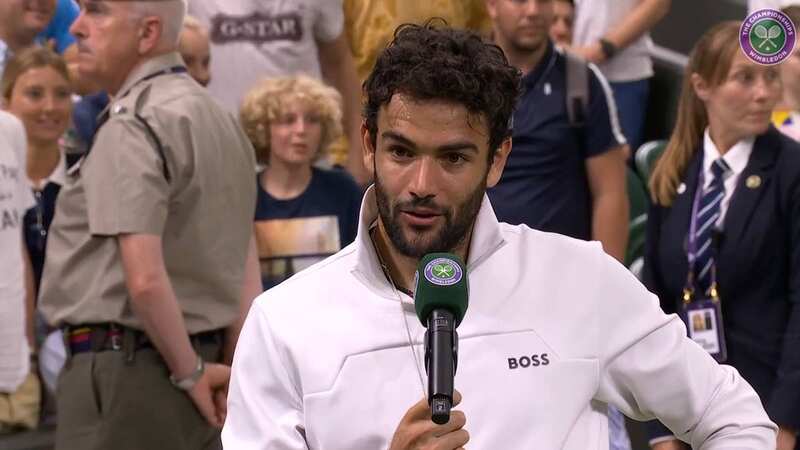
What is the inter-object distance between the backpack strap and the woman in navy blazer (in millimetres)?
538

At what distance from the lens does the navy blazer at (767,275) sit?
12.3ft

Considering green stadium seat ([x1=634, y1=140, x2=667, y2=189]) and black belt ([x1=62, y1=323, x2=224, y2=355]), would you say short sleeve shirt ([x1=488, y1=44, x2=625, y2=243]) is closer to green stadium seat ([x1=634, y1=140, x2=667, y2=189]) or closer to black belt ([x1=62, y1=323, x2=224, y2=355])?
green stadium seat ([x1=634, y1=140, x2=667, y2=189])

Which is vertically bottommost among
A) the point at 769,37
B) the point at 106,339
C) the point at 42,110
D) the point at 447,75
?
the point at 106,339

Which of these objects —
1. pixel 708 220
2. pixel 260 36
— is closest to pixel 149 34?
pixel 260 36

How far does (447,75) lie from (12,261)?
2375 mm

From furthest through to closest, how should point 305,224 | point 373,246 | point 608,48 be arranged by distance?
point 608,48 < point 305,224 < point 373,246

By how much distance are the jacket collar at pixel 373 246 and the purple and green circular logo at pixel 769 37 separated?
3.44ft

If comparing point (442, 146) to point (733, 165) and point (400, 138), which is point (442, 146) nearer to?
point (400, 138)

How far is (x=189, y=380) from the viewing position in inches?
167

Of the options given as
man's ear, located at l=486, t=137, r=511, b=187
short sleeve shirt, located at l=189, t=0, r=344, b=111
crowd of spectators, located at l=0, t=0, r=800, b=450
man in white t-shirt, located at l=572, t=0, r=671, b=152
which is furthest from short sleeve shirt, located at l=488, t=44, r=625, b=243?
man's ear, located at l=486, t=137, r=511, b=187

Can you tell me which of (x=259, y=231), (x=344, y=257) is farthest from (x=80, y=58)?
(x=344, y=257)

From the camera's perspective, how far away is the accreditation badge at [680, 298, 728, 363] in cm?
382

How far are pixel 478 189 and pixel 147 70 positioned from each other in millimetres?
1856

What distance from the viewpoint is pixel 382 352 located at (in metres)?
2.57
